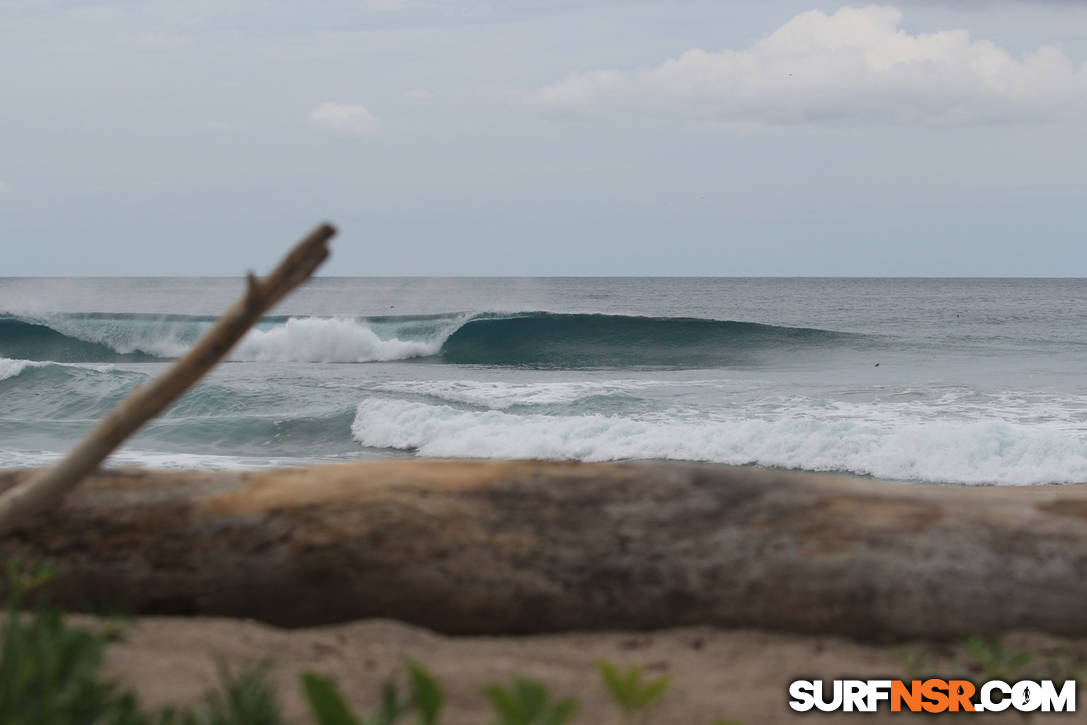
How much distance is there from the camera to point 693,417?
1182 centimetres

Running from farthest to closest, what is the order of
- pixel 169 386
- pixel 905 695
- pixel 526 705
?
pixel 169 386, pixel 905 695, pixel 526 705

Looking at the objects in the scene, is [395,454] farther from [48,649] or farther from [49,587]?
[48,649]

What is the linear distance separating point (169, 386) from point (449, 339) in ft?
72.6

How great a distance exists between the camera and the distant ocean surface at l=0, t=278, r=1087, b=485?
32.2 feet

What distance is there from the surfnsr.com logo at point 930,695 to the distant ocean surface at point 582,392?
284 inches

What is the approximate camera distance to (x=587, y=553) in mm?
2576

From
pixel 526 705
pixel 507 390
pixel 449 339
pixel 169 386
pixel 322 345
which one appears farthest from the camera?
pixel 449 339

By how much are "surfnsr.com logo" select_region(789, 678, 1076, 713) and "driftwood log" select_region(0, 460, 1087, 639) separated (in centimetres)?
29

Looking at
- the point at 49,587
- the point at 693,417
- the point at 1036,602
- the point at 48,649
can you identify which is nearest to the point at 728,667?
the point at 1036,602

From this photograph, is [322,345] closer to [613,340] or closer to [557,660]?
[613,340]

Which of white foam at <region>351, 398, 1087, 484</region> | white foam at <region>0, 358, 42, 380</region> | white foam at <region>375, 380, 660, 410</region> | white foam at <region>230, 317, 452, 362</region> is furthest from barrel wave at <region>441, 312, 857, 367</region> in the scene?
white foam at <region>351, 398, 1087, 484</region>

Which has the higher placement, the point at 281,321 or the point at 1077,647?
the point at 281,321

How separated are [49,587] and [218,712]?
3.88 feet

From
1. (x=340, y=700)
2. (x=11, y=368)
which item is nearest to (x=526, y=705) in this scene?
(x=340, y=700)
